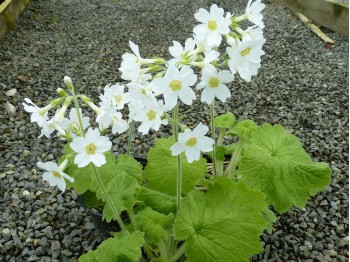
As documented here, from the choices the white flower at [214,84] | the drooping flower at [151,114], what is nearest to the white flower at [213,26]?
the white flower at [214,84]

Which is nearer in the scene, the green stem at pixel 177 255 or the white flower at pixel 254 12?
the white flower at pixel 254 12

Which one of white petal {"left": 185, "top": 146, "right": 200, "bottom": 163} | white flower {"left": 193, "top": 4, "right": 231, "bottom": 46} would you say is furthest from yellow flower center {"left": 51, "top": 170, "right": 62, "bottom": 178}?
white flower {"left": 193, "top": 4, "right": 231, "bottom": 46}

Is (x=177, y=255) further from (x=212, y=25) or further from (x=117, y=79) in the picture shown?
(x=117, y=79)

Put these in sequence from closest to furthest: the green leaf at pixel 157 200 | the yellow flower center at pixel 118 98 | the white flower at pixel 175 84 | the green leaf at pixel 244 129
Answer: the white flower at pixel 175 84
the yellow flower center at pixel 118 98
the green leaf at pixel 157 200
the green leaf at pixel 244 129

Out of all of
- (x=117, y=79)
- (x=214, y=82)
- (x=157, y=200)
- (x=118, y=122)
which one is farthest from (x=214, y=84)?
(x=117, y=79)

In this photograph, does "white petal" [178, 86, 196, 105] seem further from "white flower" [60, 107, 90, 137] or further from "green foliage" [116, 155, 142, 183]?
"green foliage" [116, 155, 142, 183]

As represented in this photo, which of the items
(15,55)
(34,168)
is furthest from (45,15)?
(34,168)

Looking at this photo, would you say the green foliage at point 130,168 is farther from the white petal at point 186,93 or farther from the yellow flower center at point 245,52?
the yellow flower center at point 245,52

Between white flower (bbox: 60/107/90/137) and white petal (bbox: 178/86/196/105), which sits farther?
white flower (bbox: 60/107/90/137)

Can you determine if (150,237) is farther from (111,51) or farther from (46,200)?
(111,51)
